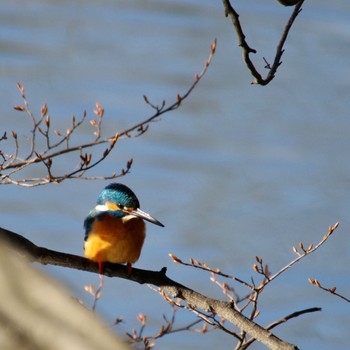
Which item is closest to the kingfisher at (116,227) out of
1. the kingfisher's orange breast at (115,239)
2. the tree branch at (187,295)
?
the kingfisher's orange breast at (115,239)

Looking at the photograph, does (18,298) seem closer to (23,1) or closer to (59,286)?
(59,286)

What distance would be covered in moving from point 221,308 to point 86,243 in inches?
17.8

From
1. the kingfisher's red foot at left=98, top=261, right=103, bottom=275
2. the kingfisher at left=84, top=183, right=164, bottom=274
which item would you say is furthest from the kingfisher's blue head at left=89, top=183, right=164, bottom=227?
the kingfisher's red foot at left=98, top=261, right=103, bottom=275

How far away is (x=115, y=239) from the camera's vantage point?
1.50 m

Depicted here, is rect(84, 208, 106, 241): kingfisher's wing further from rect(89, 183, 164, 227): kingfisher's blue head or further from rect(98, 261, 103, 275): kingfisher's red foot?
rect(98, 261, 103, 275): kingfisher's red foot

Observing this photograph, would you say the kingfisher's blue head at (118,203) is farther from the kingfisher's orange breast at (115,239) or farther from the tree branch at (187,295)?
the tree branch at (187,295)

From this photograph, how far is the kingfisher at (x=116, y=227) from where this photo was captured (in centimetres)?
145

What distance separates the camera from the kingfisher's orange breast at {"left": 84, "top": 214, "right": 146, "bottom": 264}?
4.72 feet

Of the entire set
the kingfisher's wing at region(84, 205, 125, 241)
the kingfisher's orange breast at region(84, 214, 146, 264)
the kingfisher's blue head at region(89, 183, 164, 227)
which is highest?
the kingfisher's blue head at region(89, 183, 164, 227)

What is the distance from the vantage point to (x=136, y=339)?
145 centimetres

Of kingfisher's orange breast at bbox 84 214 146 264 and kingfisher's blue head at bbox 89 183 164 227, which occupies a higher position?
kingfisher's blue head at bbox 89 183 164 227

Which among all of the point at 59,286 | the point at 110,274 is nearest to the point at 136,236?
the point at 110,274

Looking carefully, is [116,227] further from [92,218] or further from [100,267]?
[100,267]

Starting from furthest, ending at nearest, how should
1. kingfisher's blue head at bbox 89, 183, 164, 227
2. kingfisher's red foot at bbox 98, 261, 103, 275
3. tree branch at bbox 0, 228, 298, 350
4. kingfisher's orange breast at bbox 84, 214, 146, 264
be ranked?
kingfisher's blue head at bbox 89, 183, 164, 227, kingfisher's orange breast at bbox 84, 214, 146, 264, kingfisher's red foot at bbox 98, 261, 103, 275, tree branch at bbox 0, 228, 298, 350
